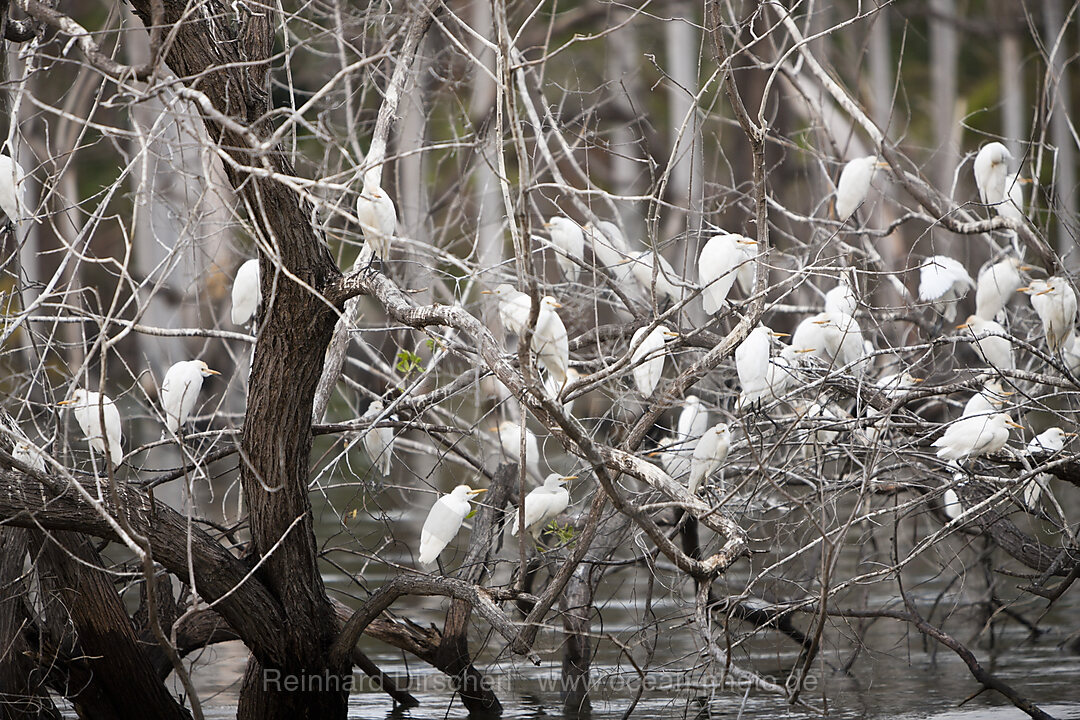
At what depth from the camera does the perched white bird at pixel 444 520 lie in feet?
13.6

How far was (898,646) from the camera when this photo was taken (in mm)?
5391

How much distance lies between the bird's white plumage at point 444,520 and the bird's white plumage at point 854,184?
196 centimetres

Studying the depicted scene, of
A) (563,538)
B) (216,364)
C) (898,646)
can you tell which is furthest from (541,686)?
(216,364)

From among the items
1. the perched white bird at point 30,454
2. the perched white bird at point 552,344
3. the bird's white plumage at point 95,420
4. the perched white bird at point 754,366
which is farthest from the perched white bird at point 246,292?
the perched white bird at point 754,366

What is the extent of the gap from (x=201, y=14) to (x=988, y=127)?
2291 cm

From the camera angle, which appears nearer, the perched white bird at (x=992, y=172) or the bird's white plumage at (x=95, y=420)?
the bird's white plumage at (x=95, y=420)

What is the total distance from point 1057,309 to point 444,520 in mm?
2388

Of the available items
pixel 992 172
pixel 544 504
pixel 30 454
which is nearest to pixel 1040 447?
pixel 992 172

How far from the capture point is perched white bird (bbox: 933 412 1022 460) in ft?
12.4

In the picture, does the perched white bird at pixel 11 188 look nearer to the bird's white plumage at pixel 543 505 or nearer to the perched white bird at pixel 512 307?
the perched white bird at pixel 512 307

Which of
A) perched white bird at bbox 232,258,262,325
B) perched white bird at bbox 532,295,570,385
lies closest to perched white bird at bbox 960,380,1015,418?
perched white bird at bbox 532,295,570,385

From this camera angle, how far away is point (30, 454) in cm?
326

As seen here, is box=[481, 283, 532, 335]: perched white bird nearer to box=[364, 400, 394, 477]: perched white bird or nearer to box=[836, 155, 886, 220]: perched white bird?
box=[364, 400, 394, 477]: perched white bird

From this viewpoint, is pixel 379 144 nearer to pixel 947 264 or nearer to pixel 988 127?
pixel 947 264
